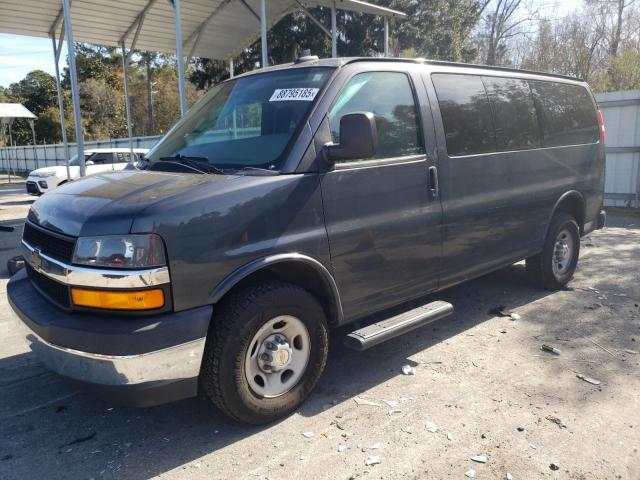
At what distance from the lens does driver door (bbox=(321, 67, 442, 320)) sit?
341 centimetres

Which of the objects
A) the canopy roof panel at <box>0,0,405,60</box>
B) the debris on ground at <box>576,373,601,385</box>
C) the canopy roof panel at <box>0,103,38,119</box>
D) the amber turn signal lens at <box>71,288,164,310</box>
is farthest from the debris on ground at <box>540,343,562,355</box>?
the canopy roof panel at <box>0,103,38,119</box>

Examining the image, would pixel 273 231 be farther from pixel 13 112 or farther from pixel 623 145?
pixel 13 112

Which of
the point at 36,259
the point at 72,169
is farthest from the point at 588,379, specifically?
the point at 72,169

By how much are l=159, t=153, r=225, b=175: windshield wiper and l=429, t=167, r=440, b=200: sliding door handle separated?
5.34 feet

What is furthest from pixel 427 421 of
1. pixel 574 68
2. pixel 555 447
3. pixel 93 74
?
pixel 93 74

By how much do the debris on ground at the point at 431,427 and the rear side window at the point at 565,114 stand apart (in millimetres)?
3327

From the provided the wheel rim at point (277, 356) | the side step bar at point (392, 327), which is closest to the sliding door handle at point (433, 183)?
the side step bar at point (392, 327)

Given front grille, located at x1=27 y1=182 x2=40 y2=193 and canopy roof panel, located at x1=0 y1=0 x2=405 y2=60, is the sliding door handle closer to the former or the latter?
canopy roof panel, located at x1=0 y1=0 x2=405 y2=60

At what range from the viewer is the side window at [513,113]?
186 inches

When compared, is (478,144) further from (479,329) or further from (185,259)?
(185,259)

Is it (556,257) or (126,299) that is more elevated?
(126,299)

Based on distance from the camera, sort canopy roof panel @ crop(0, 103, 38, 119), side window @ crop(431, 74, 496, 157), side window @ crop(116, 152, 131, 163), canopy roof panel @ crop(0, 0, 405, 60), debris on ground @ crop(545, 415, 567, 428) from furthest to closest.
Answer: canopy roof panel @ crop(0, 103, 38, 119) → side window @ crop(116, 152, 131, 163) → canopy roof panel @ crop(0, 0, 405, 60) → side window @ crop(431, 74, 496, 157) → debris on ground @ crop(545, 415, 567, 428)

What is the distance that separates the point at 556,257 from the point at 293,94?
12.6 feet

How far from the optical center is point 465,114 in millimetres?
4340
